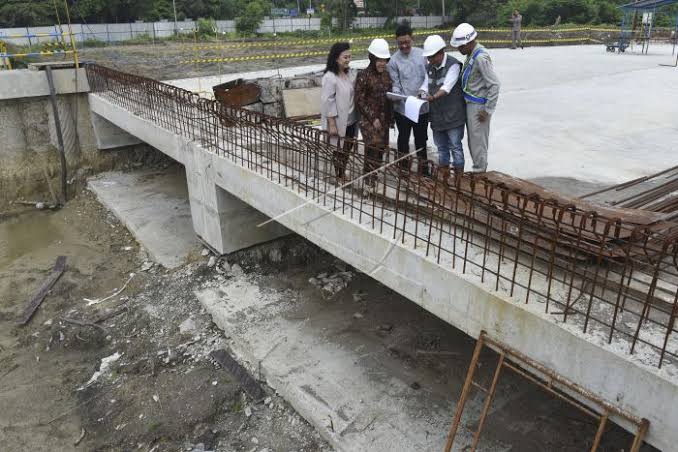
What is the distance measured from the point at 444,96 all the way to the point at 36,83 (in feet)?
34.4

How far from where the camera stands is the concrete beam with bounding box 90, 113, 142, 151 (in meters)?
12.8

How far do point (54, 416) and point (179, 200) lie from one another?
5699mm

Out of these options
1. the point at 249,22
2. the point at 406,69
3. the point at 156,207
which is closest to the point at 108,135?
the point at 156,207

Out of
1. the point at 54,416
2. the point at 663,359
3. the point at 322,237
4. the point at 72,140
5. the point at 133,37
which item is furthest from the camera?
the point at 133,37

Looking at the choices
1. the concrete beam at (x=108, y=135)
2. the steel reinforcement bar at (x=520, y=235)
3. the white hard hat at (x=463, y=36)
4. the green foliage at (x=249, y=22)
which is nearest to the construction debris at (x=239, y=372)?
the steel reinforcement bar at (x=520, y=235)

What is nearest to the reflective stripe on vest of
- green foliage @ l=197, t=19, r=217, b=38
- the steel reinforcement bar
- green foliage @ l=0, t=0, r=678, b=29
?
the steel reinforcement bar

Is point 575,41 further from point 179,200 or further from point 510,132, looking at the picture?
point 179,200

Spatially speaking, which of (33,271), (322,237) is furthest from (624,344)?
(33,271)

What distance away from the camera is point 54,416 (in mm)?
5812

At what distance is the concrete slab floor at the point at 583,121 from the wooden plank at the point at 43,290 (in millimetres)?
5177

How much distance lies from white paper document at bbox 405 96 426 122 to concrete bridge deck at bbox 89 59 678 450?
66 centimetres

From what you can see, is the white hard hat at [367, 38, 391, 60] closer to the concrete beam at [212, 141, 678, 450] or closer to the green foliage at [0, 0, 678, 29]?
the concrete beam at [212, 141, 678, 450]

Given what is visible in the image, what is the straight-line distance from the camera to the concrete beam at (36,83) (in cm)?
1160

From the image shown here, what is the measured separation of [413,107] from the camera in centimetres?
518
